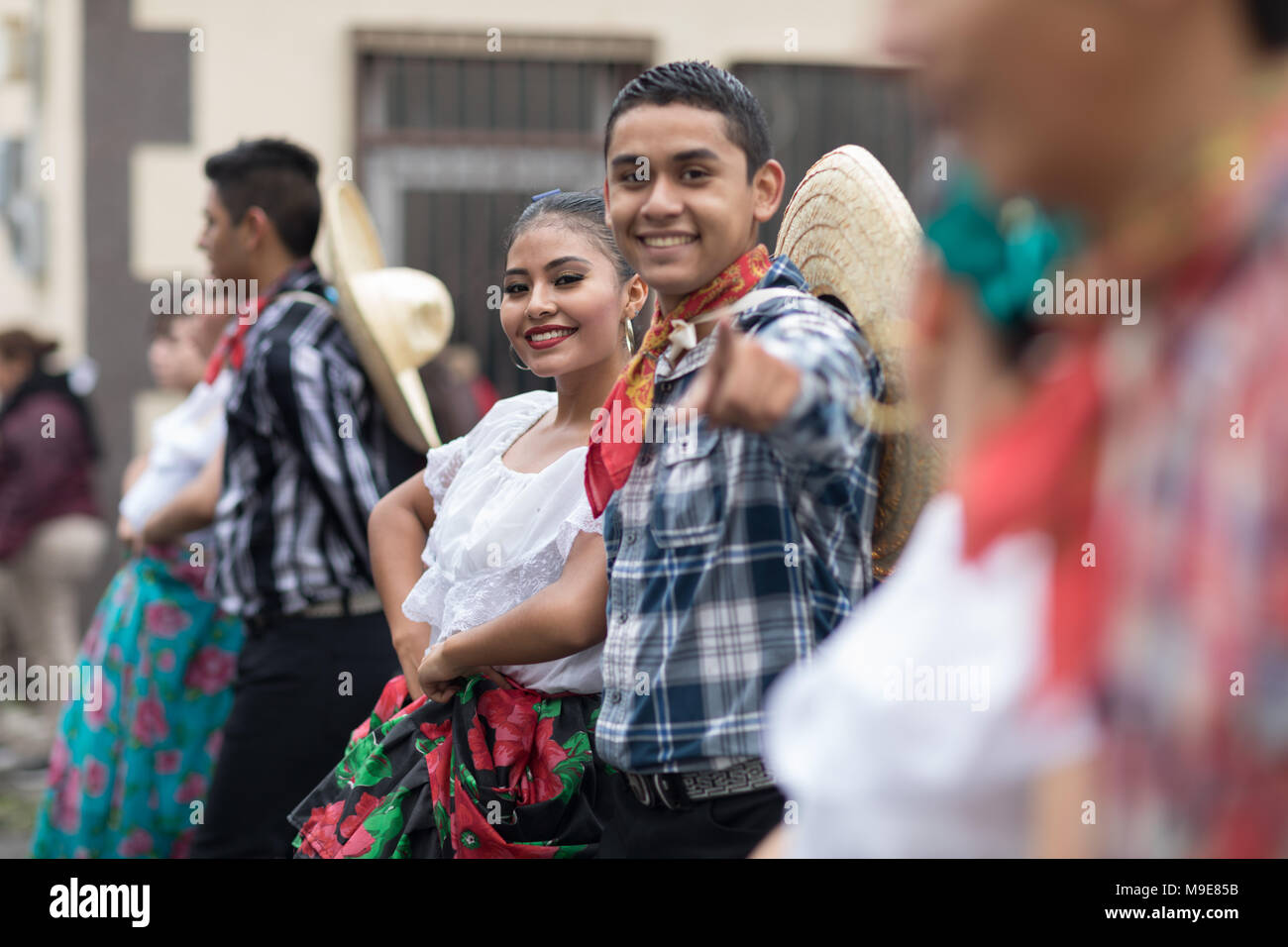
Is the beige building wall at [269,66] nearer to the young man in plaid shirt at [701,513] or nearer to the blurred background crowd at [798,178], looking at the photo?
the blurred background crowd at [798,178]

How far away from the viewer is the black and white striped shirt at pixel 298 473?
3.28 metres

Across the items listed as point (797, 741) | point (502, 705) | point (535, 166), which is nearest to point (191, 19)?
point (535, 166)

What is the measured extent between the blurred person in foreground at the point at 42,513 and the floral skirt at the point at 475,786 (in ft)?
14.4

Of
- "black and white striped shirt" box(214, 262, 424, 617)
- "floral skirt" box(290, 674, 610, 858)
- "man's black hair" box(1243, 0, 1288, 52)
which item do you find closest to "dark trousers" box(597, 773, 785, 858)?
"floral skirt" box(290, 674, 610, 858)

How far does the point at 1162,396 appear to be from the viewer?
663mm

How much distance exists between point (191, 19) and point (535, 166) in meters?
1.76

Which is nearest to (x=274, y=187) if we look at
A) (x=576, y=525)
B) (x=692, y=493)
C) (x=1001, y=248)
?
(x=576, y=525)

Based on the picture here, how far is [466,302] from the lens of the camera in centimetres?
743

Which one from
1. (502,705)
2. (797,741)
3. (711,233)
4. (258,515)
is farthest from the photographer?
(258,515)

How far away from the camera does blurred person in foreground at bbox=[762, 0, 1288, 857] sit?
2.05 ft

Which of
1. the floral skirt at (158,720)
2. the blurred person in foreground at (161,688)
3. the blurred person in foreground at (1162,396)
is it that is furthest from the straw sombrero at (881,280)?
the floral skirt at (158,720)

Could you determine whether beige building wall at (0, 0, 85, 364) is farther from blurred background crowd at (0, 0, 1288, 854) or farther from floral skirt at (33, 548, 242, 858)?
floral skirt at (33, 548, 242, 858)

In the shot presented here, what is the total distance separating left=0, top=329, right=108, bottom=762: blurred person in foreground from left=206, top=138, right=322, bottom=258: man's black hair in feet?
10.0

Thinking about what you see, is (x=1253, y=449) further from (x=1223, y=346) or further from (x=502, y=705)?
(x=502, y=705)
